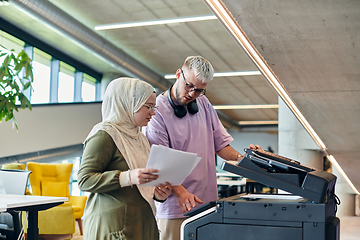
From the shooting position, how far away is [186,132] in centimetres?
193

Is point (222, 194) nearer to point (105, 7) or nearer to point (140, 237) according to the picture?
point (105, 7)

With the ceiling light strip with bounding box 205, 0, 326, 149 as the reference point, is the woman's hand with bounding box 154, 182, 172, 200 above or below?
below

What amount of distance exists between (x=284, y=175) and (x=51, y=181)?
18.0 feet

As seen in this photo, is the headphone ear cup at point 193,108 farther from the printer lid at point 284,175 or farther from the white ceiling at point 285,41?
the printer lid at point 284,175

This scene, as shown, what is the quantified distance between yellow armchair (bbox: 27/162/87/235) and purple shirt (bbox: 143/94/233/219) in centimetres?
459

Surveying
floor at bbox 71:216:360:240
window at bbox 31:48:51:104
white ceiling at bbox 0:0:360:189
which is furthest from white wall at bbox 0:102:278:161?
floor at bbox 71:216:360:240

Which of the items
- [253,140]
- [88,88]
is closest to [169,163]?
[88,88]

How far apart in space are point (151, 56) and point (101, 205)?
7888mm

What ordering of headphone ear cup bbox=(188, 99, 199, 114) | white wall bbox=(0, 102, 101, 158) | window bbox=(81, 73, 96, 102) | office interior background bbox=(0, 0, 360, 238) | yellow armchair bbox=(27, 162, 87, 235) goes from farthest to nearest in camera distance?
window bbox=(81, 73, 96, 102)
white wall bbox=(0, 102, 101, 158)
yellow armchair bbox=(27, 162, 87, 235)
headphone ear cup bbox=(188, 99, 199, 114)
office interior background bbox=(0, 0, 360, 238)

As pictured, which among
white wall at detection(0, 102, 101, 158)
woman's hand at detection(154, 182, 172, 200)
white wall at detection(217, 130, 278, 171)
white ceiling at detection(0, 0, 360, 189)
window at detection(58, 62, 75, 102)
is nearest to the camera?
white ceiling at detection(0, 0, 360, 189)

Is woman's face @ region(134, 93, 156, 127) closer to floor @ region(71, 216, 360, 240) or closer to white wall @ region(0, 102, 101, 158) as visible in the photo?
floor @ region(71, 216, 360, 240)

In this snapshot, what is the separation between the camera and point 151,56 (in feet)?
30.1

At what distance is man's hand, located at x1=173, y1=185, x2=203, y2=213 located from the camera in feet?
5.34

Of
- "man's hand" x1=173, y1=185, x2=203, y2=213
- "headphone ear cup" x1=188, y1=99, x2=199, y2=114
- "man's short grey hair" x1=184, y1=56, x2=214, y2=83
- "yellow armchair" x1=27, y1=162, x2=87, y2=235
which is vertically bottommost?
"yellow armchair" x1=27, y1=162, x2=87, y2=235
